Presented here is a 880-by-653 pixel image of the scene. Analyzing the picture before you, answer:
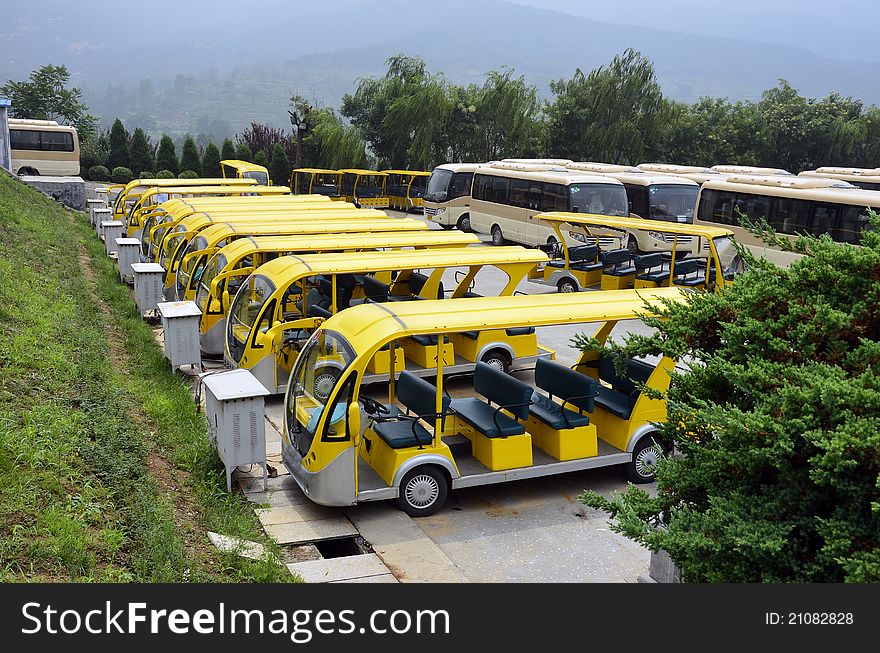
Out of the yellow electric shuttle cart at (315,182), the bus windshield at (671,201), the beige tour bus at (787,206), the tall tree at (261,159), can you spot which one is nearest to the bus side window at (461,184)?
the bus windshield at (671,201)

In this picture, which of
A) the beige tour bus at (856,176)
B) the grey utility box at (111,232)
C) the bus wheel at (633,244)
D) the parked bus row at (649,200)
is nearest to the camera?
the parked bus row at (649,200)

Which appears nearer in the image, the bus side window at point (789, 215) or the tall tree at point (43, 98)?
the bus side window at point (789, 215)

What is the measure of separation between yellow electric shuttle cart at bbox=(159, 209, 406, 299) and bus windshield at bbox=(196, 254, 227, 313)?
91 centimetres

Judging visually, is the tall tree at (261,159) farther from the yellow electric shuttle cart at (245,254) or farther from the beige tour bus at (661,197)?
the yellow electric shuttle cart at (245,254)

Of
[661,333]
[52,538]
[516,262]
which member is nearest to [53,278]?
[516,262]

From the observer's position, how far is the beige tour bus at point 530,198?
23.0 metres

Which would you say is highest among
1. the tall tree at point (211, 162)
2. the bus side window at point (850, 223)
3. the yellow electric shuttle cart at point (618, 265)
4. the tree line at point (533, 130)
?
the tree line at point (533, 130)

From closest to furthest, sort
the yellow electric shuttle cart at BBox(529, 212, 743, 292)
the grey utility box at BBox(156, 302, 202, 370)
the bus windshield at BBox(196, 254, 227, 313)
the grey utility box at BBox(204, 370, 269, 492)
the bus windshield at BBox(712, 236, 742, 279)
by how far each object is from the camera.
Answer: the grey utility box at BBox(204, 370, 269, 492) < the grey utility box at BBox(156, 302, 202, 370) < the bus windshield at BBox(196, 254, 227, 313) < the yellow electric shuttle cart at BBox(529, 212, 743, 292) < the bus windshield at BBox(712, 236, 742, 279)

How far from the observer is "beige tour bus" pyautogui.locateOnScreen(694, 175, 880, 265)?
18.1 m

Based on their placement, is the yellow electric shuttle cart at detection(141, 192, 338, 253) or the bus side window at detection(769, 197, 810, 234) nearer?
A: the yellow electric shuttle cart at detection(141, 192, 338, 253)

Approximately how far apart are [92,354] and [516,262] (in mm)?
5627

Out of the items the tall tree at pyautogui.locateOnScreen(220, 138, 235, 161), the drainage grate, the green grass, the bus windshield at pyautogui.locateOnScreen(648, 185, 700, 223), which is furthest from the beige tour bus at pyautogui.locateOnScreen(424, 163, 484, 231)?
the drainage grate

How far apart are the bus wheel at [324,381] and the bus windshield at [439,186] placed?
2165 centimetres

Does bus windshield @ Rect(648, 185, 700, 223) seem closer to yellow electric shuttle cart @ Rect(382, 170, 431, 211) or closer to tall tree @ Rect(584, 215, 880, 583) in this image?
yellow electric shuttle cart @ Rect(382, 170, 431, 211)
